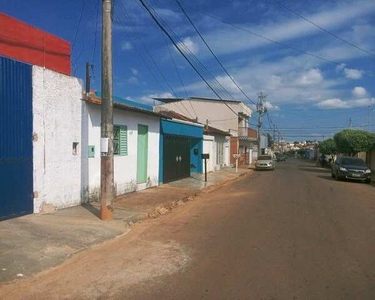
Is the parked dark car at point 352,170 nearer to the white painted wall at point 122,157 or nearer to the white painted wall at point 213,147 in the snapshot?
the white painted wall at point 213,147

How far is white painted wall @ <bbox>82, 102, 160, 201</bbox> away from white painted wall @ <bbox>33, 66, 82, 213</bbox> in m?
0.50

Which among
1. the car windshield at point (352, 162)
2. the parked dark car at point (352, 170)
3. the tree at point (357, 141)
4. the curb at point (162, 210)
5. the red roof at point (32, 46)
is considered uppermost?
the red roof at point (32, 46)

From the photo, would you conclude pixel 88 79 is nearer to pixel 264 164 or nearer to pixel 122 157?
pixel 122 157

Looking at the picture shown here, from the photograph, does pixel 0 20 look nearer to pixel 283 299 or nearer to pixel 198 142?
pixel 283 299

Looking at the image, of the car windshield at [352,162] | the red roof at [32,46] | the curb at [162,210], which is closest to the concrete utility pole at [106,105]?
the curb at [162,210]

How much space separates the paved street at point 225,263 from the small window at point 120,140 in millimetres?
4217

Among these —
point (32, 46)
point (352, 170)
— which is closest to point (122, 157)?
point (32, 46)

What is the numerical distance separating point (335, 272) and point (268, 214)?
5.40m

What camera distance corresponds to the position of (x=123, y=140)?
581 inches

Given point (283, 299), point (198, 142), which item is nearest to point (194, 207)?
point (283, 299)

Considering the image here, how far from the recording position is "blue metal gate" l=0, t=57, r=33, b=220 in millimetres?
8820

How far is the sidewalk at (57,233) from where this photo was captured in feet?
20.2

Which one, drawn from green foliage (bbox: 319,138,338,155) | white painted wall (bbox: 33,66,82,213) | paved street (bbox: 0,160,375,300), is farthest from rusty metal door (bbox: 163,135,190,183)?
green foliage (bbox: 319,138,338,155)

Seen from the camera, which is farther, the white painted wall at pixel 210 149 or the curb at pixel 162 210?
the white painted wall at pixel 210 149
